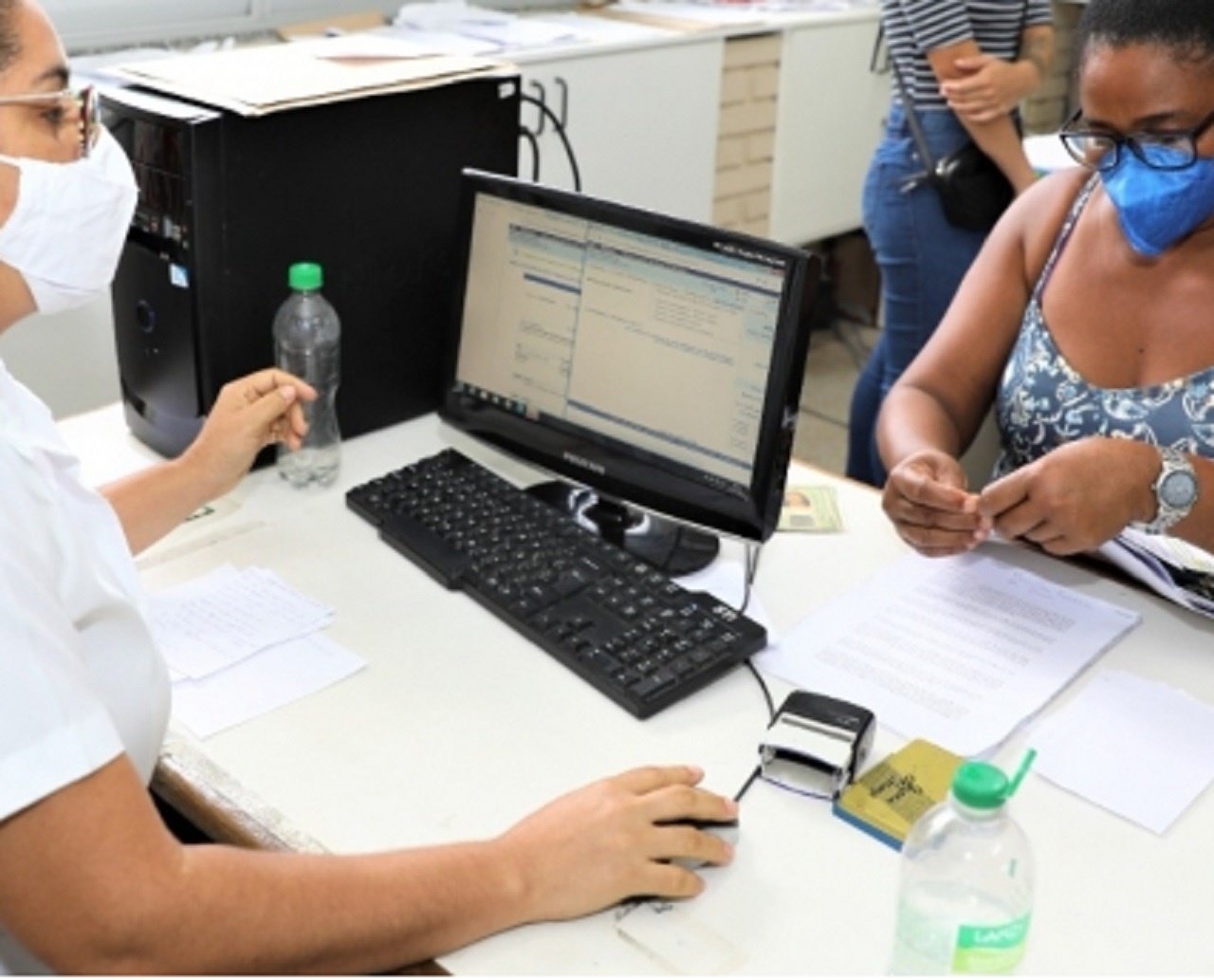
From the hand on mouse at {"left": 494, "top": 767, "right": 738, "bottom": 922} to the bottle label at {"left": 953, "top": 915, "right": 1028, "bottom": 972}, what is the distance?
21cm

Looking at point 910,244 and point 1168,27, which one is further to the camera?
point 910,244

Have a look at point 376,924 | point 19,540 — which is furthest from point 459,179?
point 376,924

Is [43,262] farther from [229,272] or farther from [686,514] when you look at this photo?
[686,514]

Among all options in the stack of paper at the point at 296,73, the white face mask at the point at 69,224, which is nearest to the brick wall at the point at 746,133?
the stack of paper at the point at 296,73

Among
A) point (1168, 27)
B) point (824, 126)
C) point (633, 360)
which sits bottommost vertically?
point (824, 126)

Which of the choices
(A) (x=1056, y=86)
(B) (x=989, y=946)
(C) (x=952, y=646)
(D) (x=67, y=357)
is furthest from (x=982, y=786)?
(A) (x=1056, y=86)

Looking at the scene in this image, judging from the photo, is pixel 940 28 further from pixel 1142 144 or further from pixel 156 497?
pixel 156 497

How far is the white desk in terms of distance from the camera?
98 cm

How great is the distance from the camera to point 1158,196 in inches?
58.4

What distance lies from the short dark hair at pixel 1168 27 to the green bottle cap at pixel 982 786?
91 centimetres

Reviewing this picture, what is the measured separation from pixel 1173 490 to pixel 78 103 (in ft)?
3.47

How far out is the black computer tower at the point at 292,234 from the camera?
1.54 meters

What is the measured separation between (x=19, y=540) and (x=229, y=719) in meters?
0.33

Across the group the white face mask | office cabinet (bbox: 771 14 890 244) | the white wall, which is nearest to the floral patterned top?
the white face mask
